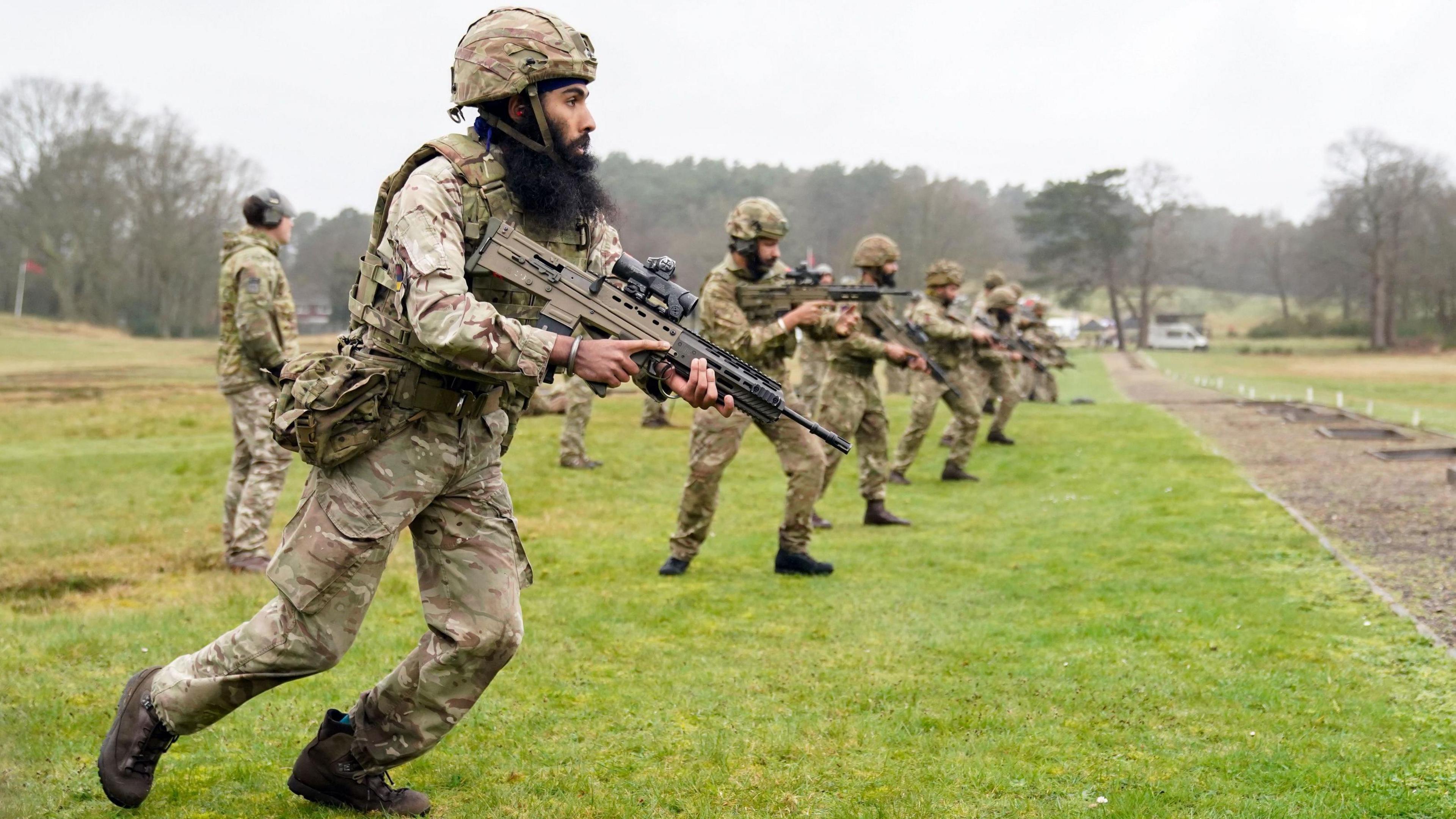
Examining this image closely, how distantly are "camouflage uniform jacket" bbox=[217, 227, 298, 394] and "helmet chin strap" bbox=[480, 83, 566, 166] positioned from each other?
5.27 m

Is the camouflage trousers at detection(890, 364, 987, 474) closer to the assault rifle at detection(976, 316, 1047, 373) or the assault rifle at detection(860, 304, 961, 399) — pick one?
the assault rifle at detection(860, 304, 961, 399)

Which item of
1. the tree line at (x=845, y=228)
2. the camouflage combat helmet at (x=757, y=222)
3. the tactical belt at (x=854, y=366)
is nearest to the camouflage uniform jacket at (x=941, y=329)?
the tactical belt at (x=854, y=366)

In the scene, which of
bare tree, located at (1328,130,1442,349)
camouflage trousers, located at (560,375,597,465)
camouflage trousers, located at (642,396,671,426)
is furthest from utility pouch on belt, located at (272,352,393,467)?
bare tree, located at (1328,130,1442,349)

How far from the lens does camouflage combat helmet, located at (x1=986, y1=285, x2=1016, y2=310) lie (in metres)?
19.7

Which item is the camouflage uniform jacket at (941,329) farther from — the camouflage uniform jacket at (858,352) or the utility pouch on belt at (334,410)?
the utility pouch on belt at (334,410)

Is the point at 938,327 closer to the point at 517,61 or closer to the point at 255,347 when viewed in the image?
the point at 255,347

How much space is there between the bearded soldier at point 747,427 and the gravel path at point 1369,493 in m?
3.91

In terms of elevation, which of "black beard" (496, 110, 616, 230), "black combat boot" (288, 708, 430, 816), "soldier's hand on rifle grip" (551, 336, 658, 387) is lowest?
"black combat boot" (288, 708, 430, 816)

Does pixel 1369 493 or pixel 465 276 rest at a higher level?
pixel 465 276

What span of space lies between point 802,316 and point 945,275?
6819mm

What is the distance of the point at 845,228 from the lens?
4828 cm

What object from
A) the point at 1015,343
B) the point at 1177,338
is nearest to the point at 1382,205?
the point at 1177,338

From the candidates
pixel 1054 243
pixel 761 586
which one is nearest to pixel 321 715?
pixel 761 586

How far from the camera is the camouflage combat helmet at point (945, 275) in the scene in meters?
15.5
